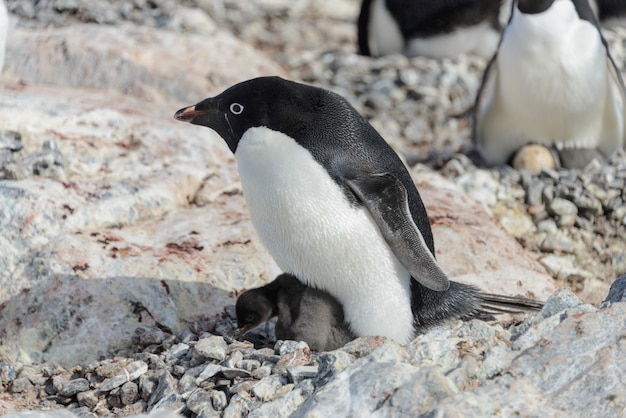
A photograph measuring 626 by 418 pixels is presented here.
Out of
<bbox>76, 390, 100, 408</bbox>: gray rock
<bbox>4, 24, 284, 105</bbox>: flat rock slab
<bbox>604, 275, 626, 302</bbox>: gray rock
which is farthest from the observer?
<bbox>4, 24, 284, 105</bbox>: flat rock slab

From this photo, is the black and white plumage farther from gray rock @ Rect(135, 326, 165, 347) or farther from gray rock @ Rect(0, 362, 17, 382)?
gray rock @ Rect(0, 362, 17, 382)

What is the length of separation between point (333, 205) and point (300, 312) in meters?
0.41

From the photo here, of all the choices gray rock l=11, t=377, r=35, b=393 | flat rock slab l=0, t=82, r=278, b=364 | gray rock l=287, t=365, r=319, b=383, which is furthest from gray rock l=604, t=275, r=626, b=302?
gray rock l=11, t=377, r=35, b=393

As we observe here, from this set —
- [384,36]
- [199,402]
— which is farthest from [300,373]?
[384,36]

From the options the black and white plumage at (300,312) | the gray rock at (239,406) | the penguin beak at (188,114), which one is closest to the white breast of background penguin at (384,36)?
the penguin beak at (188,114)

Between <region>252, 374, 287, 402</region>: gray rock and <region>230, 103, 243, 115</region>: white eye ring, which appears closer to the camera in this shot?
<region>252, 374, 287, 402</region>: gray rock

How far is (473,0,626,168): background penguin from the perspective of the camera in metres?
6.30

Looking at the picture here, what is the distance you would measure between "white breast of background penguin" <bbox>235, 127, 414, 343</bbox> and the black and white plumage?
0.04m

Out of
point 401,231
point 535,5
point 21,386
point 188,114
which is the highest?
point 535,5

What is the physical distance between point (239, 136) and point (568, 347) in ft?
4.64

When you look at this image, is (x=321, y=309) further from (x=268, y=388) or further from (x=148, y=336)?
(x=148, y=336)

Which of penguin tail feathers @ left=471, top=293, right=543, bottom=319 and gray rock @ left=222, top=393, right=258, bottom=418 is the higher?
gray rock @ left=222, top=393, right=258, bottom=418

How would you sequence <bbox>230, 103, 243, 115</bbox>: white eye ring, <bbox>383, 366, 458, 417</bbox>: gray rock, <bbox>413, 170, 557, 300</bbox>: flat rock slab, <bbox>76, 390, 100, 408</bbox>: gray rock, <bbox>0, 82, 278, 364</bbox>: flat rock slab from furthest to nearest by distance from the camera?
1. <bbox>413, 170, 557, 300</bbox>: flat rock slab
2. <bbox>0, 82, 278, 364</bbox>: flat rock slab
3. <bbox>230, 103, 243, 115</bbox>: white eye ring
4. <bbox>76, 390, 100, 408</bbox>: gray rock
5. <bbox>383, 366, 458, 417</bbox>: gray rock

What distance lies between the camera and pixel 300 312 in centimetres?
376
